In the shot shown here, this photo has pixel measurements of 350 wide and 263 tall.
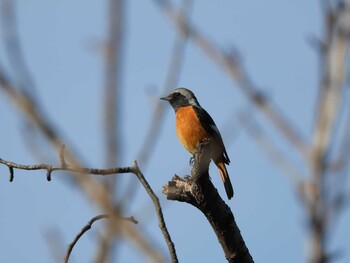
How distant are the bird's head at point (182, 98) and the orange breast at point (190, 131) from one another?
2.72 feet

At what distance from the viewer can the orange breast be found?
28.3 feet

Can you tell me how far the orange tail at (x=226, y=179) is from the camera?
8.20 m

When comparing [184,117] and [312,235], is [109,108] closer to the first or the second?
[312,235]

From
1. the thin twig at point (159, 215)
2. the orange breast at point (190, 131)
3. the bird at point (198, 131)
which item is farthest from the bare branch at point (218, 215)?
the orange breast at point (190, 131)

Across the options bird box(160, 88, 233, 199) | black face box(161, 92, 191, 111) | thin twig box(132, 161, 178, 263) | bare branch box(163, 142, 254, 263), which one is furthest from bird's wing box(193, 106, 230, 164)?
thin twig box(132, 161, 178, 263)

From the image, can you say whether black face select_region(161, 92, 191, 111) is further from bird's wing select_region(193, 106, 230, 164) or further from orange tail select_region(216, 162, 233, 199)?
orange tail select_region(216, 162, 233, 199)

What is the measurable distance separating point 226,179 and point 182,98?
206cm

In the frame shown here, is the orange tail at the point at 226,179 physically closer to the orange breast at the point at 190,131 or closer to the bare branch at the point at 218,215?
the orange breast at the point at 190,131

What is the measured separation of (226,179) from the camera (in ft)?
27.6

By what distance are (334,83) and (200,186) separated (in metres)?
3.84

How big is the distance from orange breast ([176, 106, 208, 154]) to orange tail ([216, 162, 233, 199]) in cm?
44

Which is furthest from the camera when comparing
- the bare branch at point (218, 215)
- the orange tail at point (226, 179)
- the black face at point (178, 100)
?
the black face at point (178, 100)

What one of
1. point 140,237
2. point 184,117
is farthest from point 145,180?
point 184,117

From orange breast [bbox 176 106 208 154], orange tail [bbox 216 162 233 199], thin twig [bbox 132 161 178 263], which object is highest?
orange breast [bbox 176 106 208 154]
